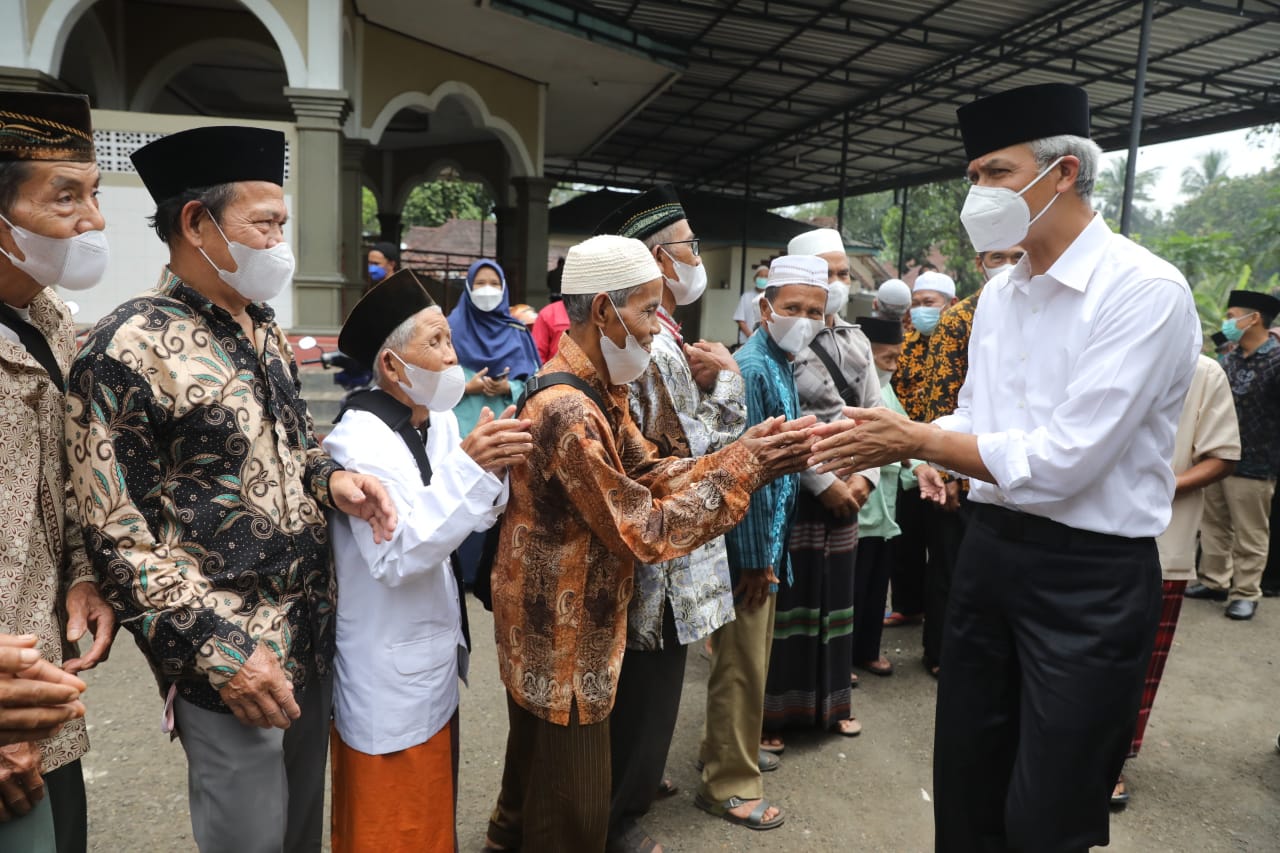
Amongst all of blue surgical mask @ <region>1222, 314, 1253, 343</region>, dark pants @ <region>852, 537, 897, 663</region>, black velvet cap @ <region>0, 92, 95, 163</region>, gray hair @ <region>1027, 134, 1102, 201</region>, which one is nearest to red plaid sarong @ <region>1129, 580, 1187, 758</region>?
dark pants @ <region>852, 537, 897, 663</region>

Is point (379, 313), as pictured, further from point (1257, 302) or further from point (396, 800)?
point (1257, 302)

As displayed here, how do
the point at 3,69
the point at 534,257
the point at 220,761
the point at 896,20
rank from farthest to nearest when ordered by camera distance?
the point at 534,257
the point at 896,20
the point at 3,69
the point at 220,761

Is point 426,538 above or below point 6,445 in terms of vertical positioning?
below

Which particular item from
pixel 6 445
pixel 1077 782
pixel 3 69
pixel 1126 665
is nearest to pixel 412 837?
pixel 6 445

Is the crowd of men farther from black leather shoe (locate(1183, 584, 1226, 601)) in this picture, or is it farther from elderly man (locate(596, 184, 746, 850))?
black leather shoe (locate(1183, 584, 1226, 601))

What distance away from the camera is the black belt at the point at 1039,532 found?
1.97 meters

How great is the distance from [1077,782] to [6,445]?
95.0 inches

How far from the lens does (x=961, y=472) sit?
6.80 feet

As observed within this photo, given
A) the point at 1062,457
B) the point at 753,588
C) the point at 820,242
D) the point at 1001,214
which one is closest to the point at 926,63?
the point at 820,242

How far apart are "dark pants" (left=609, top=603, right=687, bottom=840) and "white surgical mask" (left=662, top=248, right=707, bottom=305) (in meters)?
1.15

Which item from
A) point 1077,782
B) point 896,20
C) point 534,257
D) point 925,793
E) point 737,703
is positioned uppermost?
point 896,20

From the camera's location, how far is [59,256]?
1.68 meters

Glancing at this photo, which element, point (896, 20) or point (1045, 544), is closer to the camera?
point (1045, 544)

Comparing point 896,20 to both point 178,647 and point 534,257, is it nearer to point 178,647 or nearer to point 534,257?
point 534,257
